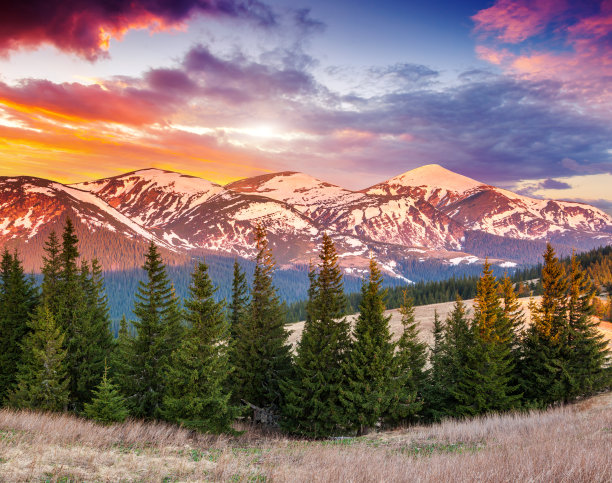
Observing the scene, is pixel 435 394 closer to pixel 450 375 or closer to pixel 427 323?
pixel 450 375

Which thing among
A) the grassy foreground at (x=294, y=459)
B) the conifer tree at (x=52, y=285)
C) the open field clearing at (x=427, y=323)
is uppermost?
the conifer tree at (x=52, y=285)

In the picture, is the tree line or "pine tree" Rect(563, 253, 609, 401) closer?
the tree line

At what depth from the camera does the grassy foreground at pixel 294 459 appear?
7855mm

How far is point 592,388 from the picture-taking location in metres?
35.1

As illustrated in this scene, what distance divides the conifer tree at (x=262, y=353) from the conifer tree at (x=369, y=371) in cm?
730

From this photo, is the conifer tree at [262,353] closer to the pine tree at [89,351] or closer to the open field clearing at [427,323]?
the pine tree at [89,351]

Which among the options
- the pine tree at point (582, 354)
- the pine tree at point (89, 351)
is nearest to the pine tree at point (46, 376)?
the pine tree at point (89, 351)

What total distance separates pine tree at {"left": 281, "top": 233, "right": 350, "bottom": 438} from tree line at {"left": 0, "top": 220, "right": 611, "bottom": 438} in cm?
12

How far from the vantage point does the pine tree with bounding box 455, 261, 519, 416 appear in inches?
1291

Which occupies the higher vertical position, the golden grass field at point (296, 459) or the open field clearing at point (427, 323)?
the golden grass field at point (296, 459)

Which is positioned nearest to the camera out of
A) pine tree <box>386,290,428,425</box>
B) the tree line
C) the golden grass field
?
the golden grass field

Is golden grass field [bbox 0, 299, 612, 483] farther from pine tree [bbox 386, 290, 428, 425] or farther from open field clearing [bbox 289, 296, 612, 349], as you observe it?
open field clearing [bbox 289, 296, 612, 349]

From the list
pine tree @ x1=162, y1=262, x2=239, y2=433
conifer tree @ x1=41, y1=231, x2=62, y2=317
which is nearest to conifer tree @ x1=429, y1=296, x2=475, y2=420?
pine tree @ x1=162, y1=262, x2=239, y2=433

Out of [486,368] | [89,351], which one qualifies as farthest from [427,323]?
[89,351]
